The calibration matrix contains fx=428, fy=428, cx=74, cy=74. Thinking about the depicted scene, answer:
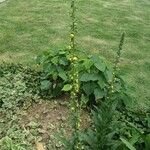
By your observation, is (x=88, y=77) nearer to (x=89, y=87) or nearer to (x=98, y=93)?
(x=89, y=87)

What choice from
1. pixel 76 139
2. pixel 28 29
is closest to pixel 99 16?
pixel 28 29

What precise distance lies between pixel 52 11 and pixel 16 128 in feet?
23.6

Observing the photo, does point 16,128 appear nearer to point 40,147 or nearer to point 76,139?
point 40,147

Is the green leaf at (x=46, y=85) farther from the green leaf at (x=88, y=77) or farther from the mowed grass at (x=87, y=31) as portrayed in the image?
the mowed grass at (x=87, y=31)

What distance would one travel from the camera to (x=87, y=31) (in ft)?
37.8

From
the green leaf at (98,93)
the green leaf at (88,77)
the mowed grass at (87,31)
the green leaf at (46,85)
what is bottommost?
the mowed grass at (87,31)

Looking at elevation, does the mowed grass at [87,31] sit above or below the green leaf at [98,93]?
below

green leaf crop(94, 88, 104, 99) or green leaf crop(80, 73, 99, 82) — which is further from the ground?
green leaf crop(80, 73, 99, 82)

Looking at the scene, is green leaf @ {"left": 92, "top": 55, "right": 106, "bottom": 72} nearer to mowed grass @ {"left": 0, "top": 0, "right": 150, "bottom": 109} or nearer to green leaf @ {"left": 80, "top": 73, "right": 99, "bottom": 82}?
green leaf @ {"left": 80, "top": 73, "right": 99, "bottom": 82}

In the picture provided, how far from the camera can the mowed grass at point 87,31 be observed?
30.9 feet

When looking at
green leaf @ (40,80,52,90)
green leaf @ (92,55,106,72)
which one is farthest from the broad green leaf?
green leaf @ (40,80,52,90)

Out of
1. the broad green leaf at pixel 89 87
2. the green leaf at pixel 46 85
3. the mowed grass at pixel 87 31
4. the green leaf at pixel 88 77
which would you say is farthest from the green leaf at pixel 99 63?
the mowed grass at pixel 87 31

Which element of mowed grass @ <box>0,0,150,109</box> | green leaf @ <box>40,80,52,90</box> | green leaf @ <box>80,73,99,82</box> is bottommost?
mowed grass @ <box>0,0,150,109</box>

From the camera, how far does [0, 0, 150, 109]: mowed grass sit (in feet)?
30.9
